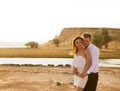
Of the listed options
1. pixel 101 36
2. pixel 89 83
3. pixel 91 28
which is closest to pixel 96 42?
pixel 101 36

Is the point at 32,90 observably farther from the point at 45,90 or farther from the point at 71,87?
the point at 71,87

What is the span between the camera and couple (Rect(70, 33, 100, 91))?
7.15 m

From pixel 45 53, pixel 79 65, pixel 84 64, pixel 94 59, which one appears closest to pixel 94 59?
pixel 94 59

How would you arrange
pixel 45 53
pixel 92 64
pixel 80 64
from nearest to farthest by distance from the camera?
pixel 80 64 → pixel 92 64 → pixel 45 53

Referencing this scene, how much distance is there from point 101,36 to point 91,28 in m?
76.6

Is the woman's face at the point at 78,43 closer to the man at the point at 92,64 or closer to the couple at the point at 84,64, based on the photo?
the couple at the point at 84,64

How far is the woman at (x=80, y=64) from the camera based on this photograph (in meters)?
7.14

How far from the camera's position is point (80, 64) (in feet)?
23.5

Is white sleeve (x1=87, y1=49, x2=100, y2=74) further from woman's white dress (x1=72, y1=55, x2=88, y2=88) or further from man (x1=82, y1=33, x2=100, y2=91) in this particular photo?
woman's white dress (x1=72, y1=55, x2=88, y2=88)

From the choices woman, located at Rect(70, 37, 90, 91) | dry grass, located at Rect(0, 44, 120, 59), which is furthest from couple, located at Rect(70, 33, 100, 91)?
dry grass, located at Rect(0, 44, 120, 59)

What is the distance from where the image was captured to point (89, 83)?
742 cm

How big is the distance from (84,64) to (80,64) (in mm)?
96

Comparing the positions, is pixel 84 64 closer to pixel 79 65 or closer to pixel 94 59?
pixel 79 65

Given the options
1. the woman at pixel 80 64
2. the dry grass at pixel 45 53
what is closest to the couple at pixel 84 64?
the woman at pixel 80 64
